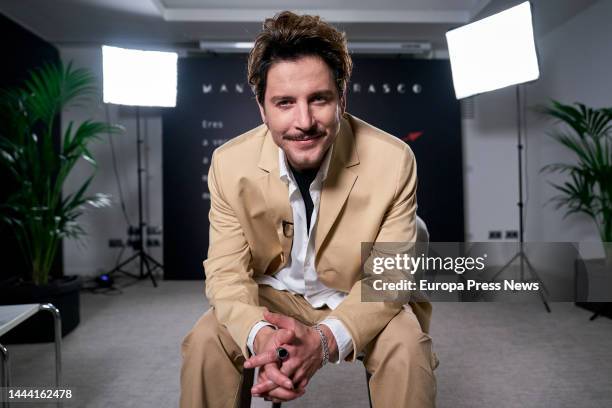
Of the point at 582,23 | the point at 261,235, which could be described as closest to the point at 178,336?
the point at 261,235

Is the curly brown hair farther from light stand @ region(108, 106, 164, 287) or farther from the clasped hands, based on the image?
light stand @ region(108, 106, 164, 287)

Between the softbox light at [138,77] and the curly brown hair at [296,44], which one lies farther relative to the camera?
the softbox light at [138,77]

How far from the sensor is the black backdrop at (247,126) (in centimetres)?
495

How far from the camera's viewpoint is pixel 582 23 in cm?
420

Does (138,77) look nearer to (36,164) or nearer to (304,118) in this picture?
(36,164)

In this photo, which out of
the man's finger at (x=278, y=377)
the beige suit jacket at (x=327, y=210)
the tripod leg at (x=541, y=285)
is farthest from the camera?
the tripod leg at (x=541, y=285)

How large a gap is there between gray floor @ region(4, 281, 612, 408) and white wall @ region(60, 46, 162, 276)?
5.40ft

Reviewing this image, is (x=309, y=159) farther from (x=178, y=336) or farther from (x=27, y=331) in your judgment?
(x=27, y=331)

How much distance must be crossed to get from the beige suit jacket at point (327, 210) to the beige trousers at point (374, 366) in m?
0.10

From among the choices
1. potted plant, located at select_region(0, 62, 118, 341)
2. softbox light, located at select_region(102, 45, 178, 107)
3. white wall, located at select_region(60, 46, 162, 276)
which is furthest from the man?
white wall, located at select_region(60, 46, 162, 276)

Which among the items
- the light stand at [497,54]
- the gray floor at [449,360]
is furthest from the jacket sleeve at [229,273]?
the light stand at [497,54]

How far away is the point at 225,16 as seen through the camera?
14.6 ft

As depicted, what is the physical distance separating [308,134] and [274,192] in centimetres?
20

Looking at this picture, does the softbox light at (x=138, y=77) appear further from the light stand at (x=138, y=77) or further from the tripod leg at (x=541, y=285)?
the tripod leg at (x=541, y=285)
